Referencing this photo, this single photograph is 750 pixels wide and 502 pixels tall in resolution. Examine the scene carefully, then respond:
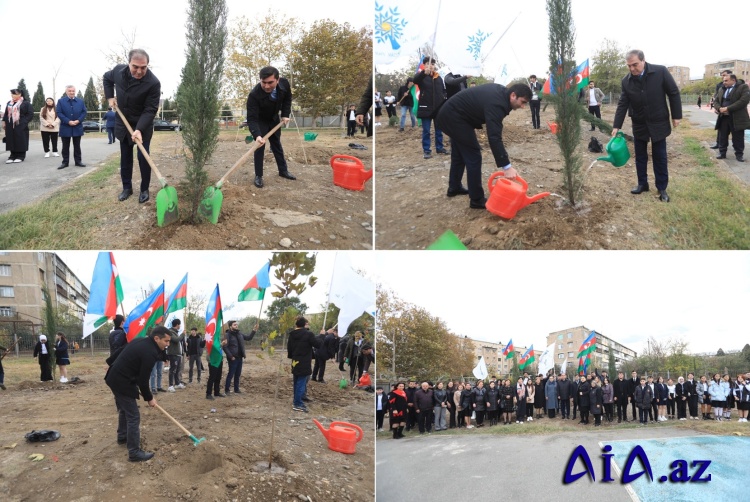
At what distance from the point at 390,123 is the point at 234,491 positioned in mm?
12175

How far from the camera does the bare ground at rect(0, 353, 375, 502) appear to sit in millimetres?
4090

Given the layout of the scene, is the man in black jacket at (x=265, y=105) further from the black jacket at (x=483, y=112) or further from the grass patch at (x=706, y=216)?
the grass patch at (x=706, y=216)

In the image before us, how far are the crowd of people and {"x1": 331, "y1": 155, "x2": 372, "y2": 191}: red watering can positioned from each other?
392 centimetres

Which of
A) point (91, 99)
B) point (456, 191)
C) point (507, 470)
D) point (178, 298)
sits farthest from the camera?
point (91, 99)

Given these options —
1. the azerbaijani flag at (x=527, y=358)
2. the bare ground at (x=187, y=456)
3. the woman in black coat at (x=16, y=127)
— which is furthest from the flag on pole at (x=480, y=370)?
the woman in black coat at (x=16, y=127)

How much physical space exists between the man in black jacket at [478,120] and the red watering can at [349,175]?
1.98m

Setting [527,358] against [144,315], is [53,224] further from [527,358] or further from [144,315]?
[527,358]

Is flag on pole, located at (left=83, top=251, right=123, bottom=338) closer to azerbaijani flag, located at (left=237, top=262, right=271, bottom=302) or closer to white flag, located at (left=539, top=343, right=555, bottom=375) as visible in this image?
azerbaijani flag, located at (left=237, top=262, right=271, bottom=302)

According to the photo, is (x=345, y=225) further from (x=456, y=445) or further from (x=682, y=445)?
(x=682, y=445)

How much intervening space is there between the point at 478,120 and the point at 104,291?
208 inches

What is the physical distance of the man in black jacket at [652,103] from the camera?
626 centimetres

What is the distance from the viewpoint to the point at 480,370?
10.4 meters

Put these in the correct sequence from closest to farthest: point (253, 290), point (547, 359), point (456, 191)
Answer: point (456, 191), point (253, 290), point (547, 359)

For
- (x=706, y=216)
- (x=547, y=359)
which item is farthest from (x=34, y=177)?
(x=547, y=359)
